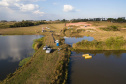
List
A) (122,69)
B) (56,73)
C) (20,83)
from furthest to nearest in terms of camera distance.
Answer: (122,69), (56,73), (20,83)

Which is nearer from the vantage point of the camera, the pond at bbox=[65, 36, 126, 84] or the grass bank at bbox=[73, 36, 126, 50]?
the pond at bbox=[65, 36, 126, 84]

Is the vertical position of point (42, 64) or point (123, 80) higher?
point (42, 64)

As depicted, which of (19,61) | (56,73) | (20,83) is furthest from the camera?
(19,61)

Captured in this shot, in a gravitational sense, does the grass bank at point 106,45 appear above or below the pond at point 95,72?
above

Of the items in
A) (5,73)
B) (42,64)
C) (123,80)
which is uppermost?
(42,64)

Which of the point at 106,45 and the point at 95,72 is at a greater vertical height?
the point at 106,45

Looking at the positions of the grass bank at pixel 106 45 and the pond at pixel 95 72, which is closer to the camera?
the pond at pixel 95 72

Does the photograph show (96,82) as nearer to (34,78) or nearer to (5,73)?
(34,78)

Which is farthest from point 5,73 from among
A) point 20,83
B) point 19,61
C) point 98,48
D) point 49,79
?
point 98,48

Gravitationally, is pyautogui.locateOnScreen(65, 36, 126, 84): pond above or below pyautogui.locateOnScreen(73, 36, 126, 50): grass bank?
below

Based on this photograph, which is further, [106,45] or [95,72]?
[106,45]

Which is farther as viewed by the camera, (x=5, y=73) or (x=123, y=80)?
(x=5, y=73)
